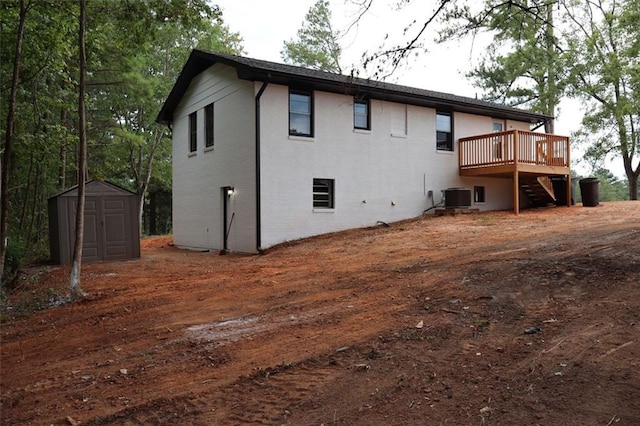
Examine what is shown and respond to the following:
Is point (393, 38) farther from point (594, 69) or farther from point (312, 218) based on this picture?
point (594, 69)

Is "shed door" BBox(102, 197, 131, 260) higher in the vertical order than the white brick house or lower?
lower

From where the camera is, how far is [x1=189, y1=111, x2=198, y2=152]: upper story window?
16.5 metres

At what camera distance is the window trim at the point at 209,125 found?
50.9ft

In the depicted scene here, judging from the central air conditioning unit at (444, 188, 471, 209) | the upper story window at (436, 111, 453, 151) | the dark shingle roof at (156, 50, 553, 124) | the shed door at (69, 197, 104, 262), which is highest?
the dark shingle roof at (156, 50, 553, 124)

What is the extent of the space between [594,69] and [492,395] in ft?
74.6

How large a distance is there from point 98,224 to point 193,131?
234 inches

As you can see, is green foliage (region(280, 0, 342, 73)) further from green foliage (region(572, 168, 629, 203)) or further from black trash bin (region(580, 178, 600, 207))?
green foliage (region(572, 168, 629, 203))

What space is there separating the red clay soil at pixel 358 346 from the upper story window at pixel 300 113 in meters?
6.61

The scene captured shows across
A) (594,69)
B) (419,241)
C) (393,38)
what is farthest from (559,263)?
(594,69)

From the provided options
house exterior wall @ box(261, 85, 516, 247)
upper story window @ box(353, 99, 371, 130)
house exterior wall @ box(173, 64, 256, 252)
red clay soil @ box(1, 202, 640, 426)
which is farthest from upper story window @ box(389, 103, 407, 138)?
red clay soil @ box(1, 202, 640, 426)

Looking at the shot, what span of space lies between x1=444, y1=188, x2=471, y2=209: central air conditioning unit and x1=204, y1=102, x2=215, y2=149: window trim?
331 inches

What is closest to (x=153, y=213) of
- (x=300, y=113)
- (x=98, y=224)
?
(x=98, y=224)

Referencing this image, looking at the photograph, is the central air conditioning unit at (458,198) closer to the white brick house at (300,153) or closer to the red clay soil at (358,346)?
the white brick house at (300,153)

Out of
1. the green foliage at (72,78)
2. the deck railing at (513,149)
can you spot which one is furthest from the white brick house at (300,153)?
the green foliage at (72,78)
